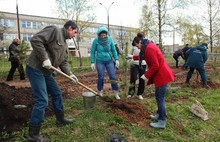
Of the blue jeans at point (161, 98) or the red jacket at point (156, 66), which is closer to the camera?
the red jacket at point (156, 66)

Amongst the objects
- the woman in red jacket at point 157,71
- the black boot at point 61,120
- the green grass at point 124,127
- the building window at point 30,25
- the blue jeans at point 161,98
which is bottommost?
the green grass at point 124,127

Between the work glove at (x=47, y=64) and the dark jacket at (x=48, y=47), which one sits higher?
the dark jacket at (x=48, y=47)

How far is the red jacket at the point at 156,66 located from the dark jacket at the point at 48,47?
1429 millimetres

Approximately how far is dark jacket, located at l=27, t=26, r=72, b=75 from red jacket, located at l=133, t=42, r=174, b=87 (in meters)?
1.43

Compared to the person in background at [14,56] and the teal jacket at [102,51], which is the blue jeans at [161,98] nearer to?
the teal jacket at [102,51]

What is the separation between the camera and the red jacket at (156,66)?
404 cm

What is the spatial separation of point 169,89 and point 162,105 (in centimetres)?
240

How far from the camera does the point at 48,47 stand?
11.7ft

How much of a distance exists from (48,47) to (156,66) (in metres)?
1.81

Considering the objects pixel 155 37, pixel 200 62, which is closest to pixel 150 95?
pixel 200 62

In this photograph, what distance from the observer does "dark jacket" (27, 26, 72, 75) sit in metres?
3.33

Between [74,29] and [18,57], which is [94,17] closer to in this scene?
[18,57]

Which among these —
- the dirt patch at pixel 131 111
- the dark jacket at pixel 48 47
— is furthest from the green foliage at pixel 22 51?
the dark jacket at pixel 48 47

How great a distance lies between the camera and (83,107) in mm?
5223
